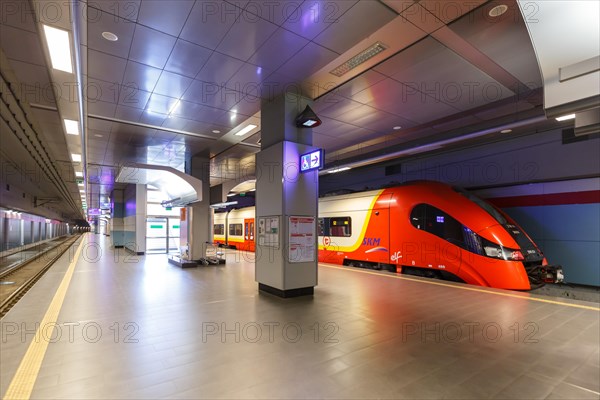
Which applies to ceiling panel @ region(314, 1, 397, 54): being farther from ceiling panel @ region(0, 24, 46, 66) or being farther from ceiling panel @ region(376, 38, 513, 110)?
ceiling panel @ region(0, 24, 46, 66)

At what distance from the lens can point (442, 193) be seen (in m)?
7.62

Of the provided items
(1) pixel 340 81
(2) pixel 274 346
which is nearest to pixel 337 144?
(1) pixel 340 81

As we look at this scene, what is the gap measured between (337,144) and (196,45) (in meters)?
5.69

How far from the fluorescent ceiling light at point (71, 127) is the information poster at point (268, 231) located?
16.0 ft

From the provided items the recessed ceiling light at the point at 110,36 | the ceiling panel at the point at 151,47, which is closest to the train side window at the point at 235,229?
the ceiling panel at the point at 151,47

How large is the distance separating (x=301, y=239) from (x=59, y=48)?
4.46 metres

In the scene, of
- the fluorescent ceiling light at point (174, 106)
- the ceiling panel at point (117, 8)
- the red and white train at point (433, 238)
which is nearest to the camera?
the ceiling panel at point (117, 8)

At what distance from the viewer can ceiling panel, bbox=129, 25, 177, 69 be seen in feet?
12.8

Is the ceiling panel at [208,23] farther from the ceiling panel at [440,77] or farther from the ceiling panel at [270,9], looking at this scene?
the ceiling panel at [440,77]

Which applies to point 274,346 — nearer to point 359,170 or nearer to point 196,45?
point 196,45

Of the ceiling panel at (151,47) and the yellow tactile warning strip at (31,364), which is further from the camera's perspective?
the ceiling panel at (151,47)

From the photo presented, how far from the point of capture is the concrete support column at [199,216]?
33.2 feet

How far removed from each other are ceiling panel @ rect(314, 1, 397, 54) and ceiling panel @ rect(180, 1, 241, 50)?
1149 millimetres

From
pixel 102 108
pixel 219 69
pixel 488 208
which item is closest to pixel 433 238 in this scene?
pixel 488 208
